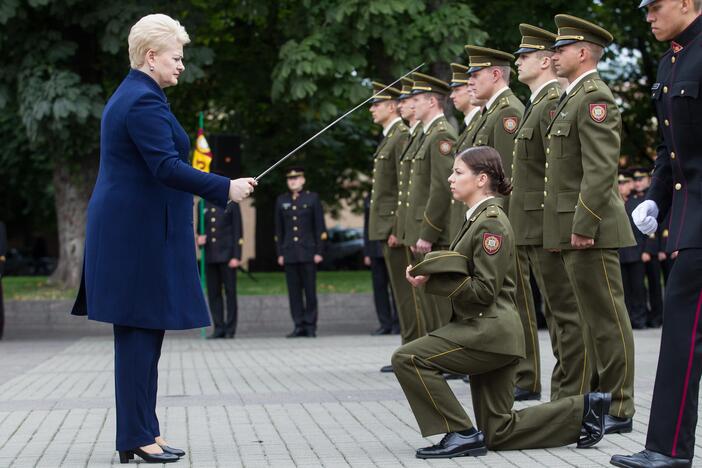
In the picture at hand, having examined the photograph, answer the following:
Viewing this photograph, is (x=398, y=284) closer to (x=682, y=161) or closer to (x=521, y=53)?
(x=521, y=53)

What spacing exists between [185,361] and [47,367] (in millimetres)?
1398

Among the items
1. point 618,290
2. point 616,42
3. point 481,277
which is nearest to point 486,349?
point 481,277

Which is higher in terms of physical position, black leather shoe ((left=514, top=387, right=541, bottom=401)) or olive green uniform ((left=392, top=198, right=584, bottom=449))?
olive green uniform ((left=392, top=198, right=584, bottom=449))

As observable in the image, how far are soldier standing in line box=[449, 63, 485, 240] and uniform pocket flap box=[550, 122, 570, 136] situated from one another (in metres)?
1.71

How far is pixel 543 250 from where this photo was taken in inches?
320

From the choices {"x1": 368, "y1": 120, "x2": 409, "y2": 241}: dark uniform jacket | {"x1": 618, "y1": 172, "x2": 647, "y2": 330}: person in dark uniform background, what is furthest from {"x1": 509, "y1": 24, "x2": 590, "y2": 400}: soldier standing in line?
{"x1": 618, "y1": 172, "x2": 647, "y2": 330}: person in dark uniform background

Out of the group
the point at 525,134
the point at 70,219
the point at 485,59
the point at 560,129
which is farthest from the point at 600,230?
the point at 70,219

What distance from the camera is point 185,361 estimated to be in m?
13.3

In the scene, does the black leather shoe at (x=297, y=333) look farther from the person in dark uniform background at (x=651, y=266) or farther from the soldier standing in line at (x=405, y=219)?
the soldier standing in line at (x=405, y=219)

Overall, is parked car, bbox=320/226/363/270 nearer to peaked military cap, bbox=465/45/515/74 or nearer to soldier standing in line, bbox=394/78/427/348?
soldier standing in line, bbox=394/78/427/348

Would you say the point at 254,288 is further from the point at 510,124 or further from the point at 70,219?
the point at 510,124

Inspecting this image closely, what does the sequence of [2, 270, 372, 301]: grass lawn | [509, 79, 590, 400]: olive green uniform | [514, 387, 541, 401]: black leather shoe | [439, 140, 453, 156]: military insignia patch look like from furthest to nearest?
[2, 270, 372, 301]: grass lawn < [439, 140, 453, 156]: military insignia patch < [514, 387, 541, 401]: black leather shoe < [509, 79, 590, 400]: olive green uniform

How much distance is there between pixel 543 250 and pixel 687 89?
2.47m

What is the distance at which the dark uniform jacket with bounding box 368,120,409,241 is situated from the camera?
11766 mm
